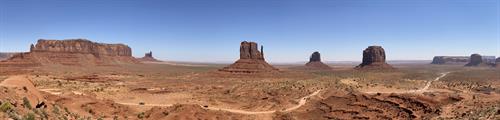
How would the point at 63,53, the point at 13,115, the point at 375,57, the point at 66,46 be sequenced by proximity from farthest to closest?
the point at 375,57, the point at 66,46, the point at 63,53, the point at 13,115

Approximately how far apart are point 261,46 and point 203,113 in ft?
264

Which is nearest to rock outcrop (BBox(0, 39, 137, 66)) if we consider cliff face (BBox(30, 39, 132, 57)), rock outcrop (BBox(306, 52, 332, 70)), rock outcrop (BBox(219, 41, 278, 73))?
cliff face (BBox(30, 39, 132, 57))

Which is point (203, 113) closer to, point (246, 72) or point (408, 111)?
point (408, 111)

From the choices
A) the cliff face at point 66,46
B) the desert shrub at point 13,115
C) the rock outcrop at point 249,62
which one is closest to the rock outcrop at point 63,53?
the cliff face at point 66,46

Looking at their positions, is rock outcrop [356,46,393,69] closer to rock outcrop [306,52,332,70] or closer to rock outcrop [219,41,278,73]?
rock outcrop [306,52,332,70]

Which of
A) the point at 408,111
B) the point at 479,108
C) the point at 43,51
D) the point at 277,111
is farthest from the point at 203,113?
the point at 43,51

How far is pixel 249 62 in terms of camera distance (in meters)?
114

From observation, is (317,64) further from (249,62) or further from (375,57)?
(249,62)

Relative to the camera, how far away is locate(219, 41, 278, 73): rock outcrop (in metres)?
110

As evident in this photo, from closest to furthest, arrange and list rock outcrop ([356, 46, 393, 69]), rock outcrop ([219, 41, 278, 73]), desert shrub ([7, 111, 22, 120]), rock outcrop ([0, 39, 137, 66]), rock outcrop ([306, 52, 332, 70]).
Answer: desert shrub ([7, 111, 22, 120]) → rock outcrop ([219, 41, 278, 73]) → rock outcrop ([0, 39, 137, 66]) → rock outcrop ([356, 46, 393, 69]) → rock outcrop ([306, 52, 332, 70])

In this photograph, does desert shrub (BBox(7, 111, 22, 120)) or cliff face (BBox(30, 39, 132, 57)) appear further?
cliff face (BBox(30, 39, 132, 57))

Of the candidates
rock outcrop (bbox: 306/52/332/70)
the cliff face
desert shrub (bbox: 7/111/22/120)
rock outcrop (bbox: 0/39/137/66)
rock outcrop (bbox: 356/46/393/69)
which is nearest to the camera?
desert shrub (bbox: 7/111/22/120)

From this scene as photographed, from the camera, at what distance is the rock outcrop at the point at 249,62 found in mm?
110000

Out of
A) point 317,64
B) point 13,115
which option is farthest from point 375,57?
point 13,115
